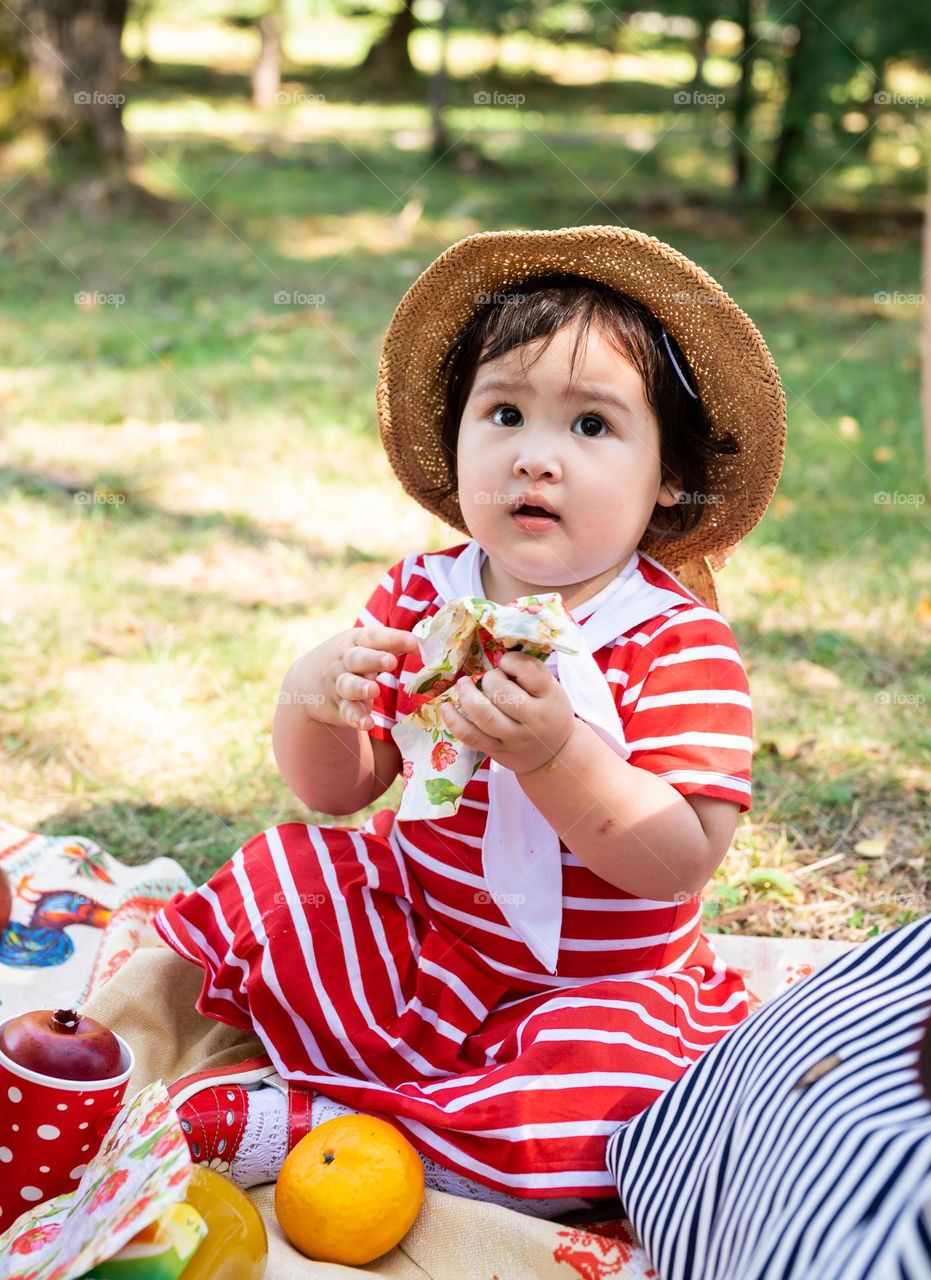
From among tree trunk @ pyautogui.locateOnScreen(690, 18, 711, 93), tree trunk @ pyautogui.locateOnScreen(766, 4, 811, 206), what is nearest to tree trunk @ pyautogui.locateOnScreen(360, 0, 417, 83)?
tree trunk @ pyautogui.locateOnScreen(690, 18, 711, 93)

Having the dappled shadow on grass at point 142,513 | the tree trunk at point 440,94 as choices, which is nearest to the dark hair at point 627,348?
the dappled shadow on grass at point 142,513

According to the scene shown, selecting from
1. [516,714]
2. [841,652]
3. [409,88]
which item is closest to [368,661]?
[516,714]

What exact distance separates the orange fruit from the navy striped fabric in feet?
0.85

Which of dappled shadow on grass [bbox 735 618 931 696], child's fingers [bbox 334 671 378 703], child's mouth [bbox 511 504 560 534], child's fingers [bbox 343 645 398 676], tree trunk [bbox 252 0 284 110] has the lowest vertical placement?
dappled shadow on grass [bbox 735 618 931 696]

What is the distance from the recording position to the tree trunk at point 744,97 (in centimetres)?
778

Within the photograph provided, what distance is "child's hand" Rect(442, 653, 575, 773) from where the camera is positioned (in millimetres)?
1546

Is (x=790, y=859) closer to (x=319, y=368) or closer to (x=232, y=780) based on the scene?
(x=232, y=780)

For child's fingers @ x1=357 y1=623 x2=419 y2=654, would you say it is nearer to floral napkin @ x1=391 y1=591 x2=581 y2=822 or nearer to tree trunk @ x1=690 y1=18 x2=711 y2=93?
floral napkin @ x1=391 y1=591 x2=581 y2=822

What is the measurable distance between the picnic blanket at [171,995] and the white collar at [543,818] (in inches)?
12.9

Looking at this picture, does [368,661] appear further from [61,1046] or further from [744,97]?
[744,97]

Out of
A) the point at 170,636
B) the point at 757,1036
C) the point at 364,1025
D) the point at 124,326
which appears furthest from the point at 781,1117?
the point at 124,326

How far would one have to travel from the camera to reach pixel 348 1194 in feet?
5.15

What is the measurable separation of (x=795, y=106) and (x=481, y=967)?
22.6 ft

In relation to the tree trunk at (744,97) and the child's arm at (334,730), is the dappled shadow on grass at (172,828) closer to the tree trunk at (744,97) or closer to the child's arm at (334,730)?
the child's arm at (334,730)
